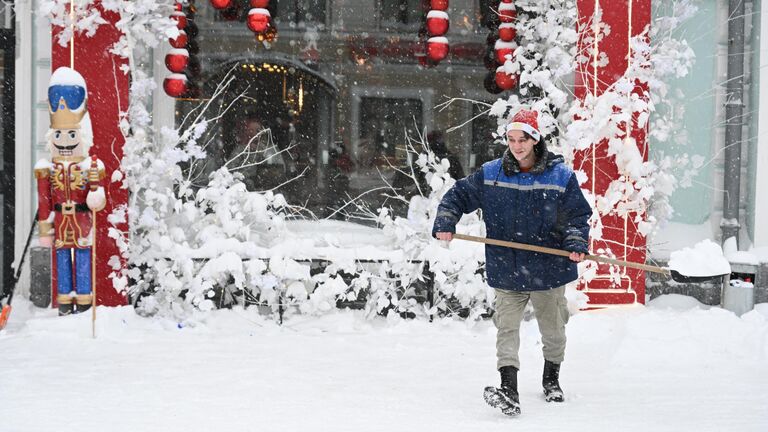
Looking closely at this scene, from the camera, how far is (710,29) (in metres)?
7.44

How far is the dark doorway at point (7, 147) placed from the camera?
23.6 feet

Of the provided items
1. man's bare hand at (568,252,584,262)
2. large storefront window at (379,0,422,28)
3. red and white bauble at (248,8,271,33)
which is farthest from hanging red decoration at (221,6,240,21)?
man's bare hand at (568,252,584,262)

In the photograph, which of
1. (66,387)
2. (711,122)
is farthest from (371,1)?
(66,387)

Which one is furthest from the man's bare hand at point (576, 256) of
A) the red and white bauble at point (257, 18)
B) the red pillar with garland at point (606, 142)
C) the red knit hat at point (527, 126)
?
the red and white bauble at point (257, 18)

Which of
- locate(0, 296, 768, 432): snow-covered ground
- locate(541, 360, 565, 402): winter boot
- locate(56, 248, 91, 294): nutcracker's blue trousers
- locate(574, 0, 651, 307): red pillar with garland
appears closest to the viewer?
locate(0, 296, 768, 432): snow-covered ground

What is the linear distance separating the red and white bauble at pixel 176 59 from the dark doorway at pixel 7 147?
4.58ft

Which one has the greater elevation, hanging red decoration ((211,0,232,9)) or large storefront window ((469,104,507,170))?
hanging red decoration ((211,0,232,9))

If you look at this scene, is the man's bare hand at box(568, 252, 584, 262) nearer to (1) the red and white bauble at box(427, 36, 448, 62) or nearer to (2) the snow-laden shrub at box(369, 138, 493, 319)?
(2) the snow-laden shrub at box(369, 138, 493, 319)

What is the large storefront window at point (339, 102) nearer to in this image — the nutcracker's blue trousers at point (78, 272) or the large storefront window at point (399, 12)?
the large storefront window at point (399, 12)

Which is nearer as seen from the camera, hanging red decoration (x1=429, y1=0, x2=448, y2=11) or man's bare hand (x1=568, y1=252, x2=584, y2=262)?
man's bare hand (x1=568, y1=252, x2=584, y2=262)

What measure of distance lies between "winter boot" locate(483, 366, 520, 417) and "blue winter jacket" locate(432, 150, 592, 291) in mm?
495

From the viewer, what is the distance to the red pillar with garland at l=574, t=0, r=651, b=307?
6.91 meters

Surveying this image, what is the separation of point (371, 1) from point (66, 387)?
14.3ft

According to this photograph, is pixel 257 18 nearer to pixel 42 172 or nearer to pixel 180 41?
pixel 180 41
